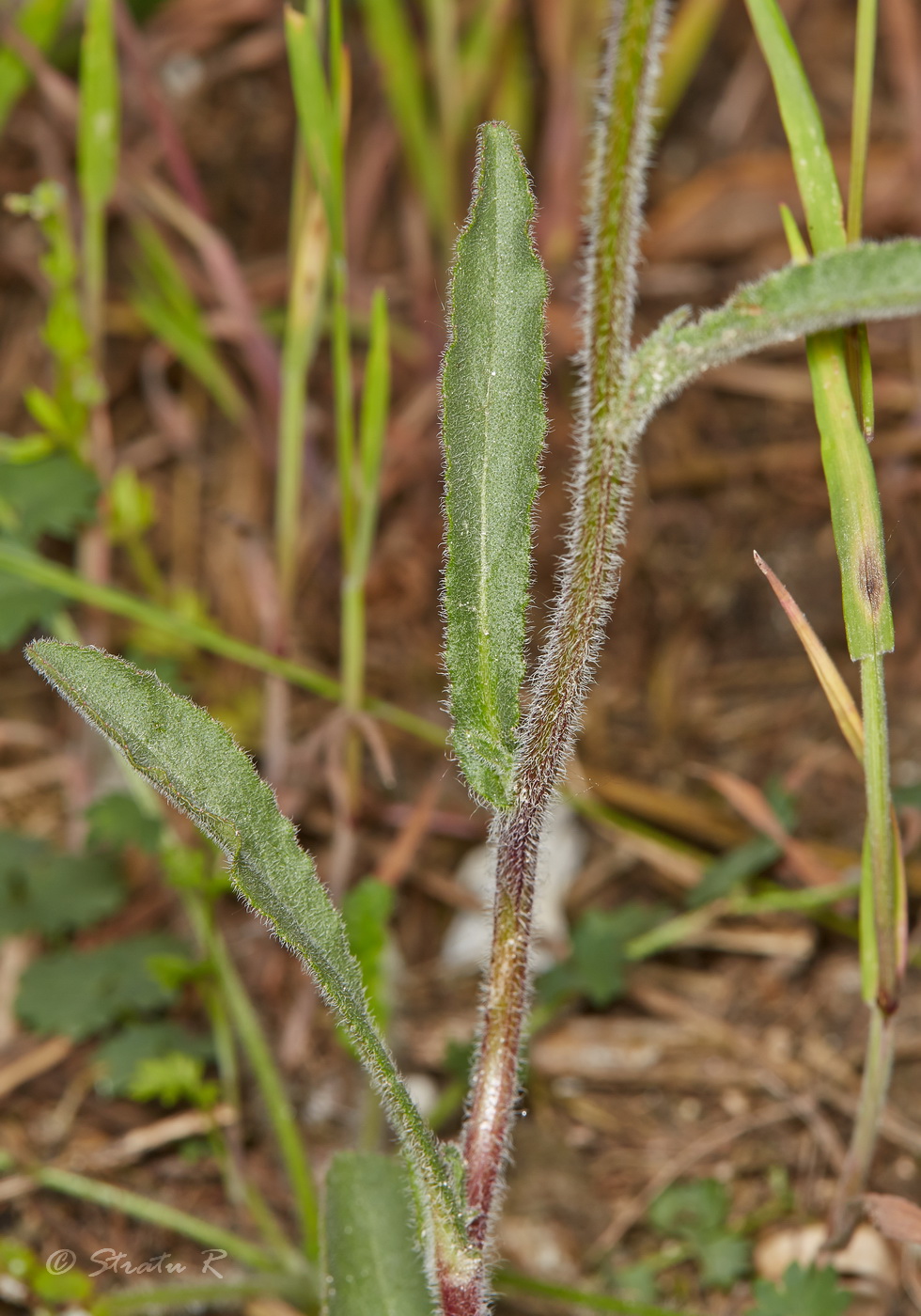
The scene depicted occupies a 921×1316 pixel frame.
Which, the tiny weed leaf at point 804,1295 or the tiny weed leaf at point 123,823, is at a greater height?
the tiny weed leaf at point 123,823

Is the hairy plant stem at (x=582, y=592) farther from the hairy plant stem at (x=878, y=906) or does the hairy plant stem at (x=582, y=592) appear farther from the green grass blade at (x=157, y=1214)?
the green grass blade at (x=157, y=1214)

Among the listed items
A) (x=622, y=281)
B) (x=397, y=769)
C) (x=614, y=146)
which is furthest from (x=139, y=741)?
(x=397, y=769)

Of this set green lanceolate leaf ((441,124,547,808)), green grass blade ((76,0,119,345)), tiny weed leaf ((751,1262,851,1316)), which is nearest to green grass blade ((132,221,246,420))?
green grass blade ((76,0,119,345))

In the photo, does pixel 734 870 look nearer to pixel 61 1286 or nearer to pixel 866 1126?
pixel 866 1126

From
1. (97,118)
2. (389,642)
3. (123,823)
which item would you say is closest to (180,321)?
(97,118)

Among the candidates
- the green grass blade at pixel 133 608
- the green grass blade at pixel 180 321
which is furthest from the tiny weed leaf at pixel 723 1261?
the green grass blade at pixel 180 321

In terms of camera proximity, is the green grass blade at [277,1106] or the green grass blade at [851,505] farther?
the green grass blade at [277,1106]

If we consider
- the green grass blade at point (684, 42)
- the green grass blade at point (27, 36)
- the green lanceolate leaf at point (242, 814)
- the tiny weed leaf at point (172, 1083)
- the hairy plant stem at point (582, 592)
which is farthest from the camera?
the green grass blade at point (684, 42)
